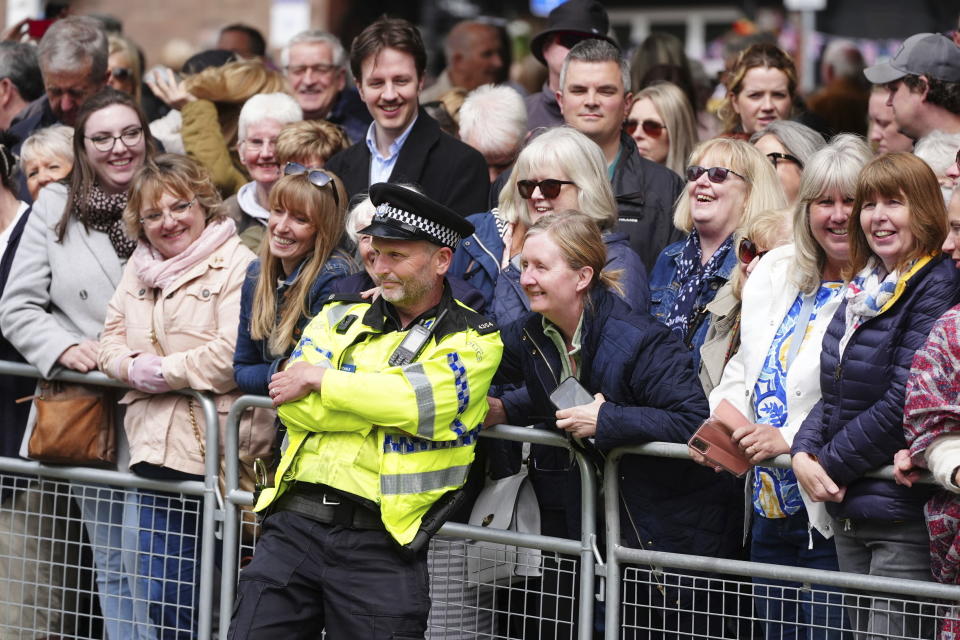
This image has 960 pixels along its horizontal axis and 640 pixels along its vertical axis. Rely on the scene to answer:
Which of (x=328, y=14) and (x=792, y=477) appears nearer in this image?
(x=792, y=477)

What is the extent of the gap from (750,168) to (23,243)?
3.15 metres

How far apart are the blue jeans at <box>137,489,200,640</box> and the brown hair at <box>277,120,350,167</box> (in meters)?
1.70

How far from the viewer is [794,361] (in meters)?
4.62

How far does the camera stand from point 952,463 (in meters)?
3.99

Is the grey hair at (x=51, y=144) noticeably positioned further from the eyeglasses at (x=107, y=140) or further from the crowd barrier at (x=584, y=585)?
the crowd barrier at (x=584, y=585)

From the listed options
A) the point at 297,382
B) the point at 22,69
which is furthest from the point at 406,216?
the point at 22,69

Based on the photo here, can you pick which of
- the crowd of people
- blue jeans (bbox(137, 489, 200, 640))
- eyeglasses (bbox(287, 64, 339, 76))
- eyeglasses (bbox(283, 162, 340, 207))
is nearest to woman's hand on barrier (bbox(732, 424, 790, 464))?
the crowd of people

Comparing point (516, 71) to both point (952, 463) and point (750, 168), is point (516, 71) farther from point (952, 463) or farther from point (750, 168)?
point (952, 463)

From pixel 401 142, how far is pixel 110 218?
1338 mm

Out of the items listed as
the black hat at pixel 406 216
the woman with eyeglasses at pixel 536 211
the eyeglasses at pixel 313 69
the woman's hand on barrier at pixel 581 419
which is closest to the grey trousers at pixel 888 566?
A: the woman's hand on barrier at pixel 581 419

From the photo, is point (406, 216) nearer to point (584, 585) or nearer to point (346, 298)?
point (346, 298)

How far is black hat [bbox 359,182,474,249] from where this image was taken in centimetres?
450

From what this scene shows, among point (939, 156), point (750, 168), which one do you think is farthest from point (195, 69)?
point (939, 156)

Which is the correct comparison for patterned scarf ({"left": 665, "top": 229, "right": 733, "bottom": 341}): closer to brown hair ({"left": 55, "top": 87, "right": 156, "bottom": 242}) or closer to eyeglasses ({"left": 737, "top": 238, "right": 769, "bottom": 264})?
eyeglasses ({"left": 737, "top": 238, "right": 769, "bottom": 264})
